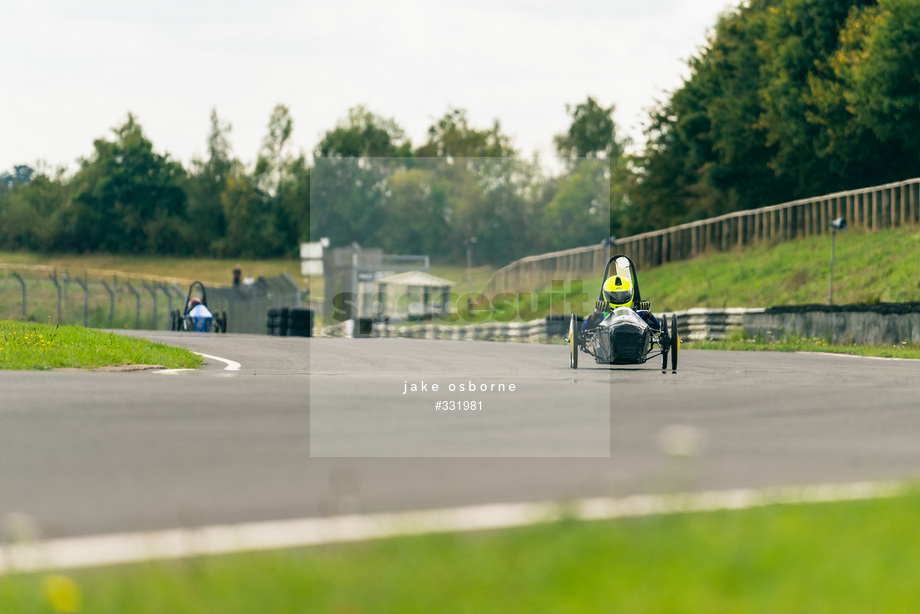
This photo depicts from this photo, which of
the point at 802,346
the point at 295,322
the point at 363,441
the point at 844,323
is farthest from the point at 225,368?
the point at 295,322

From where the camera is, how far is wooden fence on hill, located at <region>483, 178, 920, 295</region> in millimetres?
39938

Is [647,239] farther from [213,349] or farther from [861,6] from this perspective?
[213,349]

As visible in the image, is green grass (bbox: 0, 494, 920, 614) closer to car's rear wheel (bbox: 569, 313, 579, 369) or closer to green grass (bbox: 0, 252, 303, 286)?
car's rear wheel (bbox: 569, 313, 579, 369)

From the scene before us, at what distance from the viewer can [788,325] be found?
30.8 metres

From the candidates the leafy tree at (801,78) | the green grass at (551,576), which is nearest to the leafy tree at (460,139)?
the green grass at (551,576)

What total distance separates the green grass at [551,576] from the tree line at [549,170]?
10.6m

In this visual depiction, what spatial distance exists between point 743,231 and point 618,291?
34450mm

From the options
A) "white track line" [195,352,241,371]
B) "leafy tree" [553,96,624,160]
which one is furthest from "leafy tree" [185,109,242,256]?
"white track line" [195,352,241,371]

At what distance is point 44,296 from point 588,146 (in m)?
70.2

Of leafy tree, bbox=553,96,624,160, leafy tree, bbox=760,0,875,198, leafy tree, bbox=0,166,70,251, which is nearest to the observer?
leafy tree, bbox=760,0,875,198

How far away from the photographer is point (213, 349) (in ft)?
76.6

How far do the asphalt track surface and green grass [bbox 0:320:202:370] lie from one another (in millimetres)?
1338

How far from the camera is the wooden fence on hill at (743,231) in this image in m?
39.9

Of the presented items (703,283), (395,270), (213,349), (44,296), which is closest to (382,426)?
(395,270)
